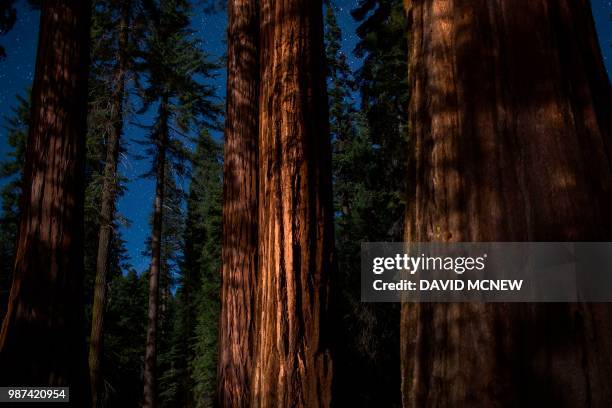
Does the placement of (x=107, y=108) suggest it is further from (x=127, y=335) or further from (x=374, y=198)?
(x=127, y=335)

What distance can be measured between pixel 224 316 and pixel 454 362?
4932mm

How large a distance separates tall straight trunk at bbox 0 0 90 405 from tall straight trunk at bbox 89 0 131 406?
30.7 ft

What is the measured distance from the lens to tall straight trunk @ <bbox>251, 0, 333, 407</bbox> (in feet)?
11.3

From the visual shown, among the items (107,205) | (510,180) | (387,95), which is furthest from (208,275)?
(510,180)

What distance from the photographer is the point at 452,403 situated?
3.25 ft

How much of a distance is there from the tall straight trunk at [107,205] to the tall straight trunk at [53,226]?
30.7 feet

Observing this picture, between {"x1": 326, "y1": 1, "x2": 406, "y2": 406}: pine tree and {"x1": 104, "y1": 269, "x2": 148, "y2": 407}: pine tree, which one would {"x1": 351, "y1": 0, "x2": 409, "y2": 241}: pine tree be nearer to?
{"x1": 326, "y1": 1, "x2": 406, "y2": 406}: pine tree

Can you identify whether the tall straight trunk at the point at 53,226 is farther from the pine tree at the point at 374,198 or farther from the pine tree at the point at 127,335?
the pine tree at the point at 127,335

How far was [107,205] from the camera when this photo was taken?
14.1m

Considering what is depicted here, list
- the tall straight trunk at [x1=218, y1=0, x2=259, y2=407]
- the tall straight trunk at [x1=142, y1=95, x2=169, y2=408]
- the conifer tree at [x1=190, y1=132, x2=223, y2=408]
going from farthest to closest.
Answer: the conifer tree at [x1=190, y1=132, x2=223, y2=408], the tall straight trunk at [x1=142, y1=95, x2=169, y2=408], the tall straight trunk at [x1=218, y1=0, x2=259, y2=407]

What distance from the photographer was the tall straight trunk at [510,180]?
943 mm

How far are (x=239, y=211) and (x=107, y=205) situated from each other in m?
10.0

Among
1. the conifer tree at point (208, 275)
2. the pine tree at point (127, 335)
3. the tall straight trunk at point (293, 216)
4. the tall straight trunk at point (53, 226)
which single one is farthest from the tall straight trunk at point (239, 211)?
the pine tree at point (127, 335)

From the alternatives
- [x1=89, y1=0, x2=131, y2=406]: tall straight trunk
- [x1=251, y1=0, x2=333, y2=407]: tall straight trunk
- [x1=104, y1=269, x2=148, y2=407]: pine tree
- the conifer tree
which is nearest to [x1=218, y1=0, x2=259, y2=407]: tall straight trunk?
[x1=251, y1=0, x2=333, y2=407]: tall straight trunk
